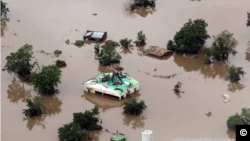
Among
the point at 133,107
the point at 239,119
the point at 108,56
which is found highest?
the point at 108,56

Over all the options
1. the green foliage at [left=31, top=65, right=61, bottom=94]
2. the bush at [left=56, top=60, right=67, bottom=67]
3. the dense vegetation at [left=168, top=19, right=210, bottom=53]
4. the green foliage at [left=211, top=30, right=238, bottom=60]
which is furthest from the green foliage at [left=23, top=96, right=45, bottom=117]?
the green foliage at [left=211, top=30, right=238, bottom=60]

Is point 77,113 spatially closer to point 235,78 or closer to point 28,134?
point 28,134

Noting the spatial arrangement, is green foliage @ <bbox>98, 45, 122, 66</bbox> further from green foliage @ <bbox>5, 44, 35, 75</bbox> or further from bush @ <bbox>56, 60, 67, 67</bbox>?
green foliage @ <bbox>5, 44, 35, 75</bbox>

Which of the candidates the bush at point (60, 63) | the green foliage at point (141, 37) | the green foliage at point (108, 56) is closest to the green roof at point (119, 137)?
the green foliage at point (108, 56)

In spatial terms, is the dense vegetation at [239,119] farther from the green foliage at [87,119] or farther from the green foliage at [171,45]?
the green foliage at [171,45]

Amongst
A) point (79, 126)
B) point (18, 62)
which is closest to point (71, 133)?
point (79, 126)

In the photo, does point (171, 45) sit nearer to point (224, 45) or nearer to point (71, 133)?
point (224, 45)

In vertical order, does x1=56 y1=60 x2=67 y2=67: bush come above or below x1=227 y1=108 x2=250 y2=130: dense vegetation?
above
